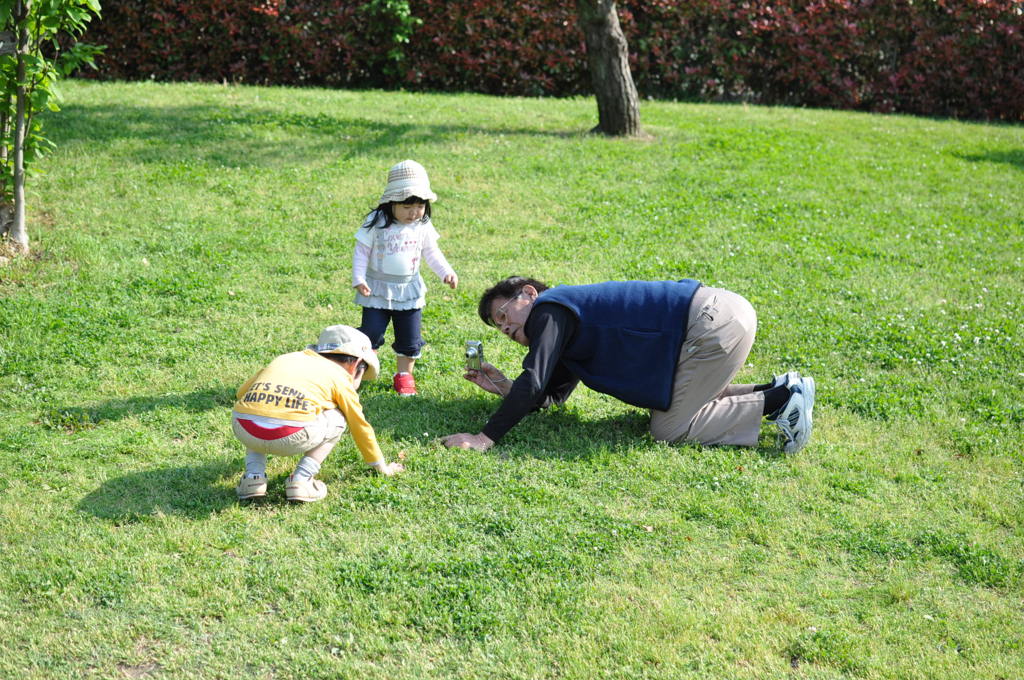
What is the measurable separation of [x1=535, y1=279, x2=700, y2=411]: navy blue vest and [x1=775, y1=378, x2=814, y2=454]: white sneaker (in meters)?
0.66

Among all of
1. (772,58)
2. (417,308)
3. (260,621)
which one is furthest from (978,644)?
(772,58)

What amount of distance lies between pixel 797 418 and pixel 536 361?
4.93 feet

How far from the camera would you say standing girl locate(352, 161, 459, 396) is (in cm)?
570

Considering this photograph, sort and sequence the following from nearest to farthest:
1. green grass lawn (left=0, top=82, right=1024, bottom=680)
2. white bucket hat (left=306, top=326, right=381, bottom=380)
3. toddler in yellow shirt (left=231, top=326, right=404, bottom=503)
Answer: green grass lawn (left=0, top=82, right=1024, bottom=680) < toddler in yellow shirt (left=231, top=326, right=404, bottom=503) < white bucket hat (left=306, top=326, right=381, bottom=380)

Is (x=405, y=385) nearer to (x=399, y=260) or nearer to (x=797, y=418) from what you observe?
(x=399, y=260)

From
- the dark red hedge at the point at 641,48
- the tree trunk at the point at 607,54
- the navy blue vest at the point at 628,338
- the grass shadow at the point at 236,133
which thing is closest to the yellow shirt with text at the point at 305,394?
the navy blue vest at the point at 628,338

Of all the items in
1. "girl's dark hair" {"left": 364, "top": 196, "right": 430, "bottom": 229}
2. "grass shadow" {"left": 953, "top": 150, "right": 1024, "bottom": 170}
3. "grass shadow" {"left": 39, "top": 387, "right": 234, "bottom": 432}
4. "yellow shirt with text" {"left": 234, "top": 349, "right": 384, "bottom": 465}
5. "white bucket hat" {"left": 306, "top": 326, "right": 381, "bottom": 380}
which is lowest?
"grass shadow" {"left": 39, "top": 387, "right": 234, "bottom": 432}

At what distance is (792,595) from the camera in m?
4.12

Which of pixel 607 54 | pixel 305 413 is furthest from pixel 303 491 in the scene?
pixel 607 54

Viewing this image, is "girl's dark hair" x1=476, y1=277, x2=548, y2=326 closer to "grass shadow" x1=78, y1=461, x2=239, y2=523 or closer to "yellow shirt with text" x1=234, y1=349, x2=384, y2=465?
"yellow shirt with text" x1=234, y1=349, x2=384, y2=465

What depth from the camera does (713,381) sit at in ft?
17.3

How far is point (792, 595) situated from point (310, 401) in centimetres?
232

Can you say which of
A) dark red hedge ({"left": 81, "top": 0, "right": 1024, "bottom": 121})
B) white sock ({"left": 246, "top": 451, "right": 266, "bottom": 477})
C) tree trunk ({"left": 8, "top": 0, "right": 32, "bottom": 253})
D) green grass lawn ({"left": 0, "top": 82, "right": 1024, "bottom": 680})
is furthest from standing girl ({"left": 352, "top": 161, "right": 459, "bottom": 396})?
dark red hedge ({"left": 81, "top": 0, "right": 1024, "bottom": 121})

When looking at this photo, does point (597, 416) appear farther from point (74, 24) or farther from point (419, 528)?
point (74, 24)
